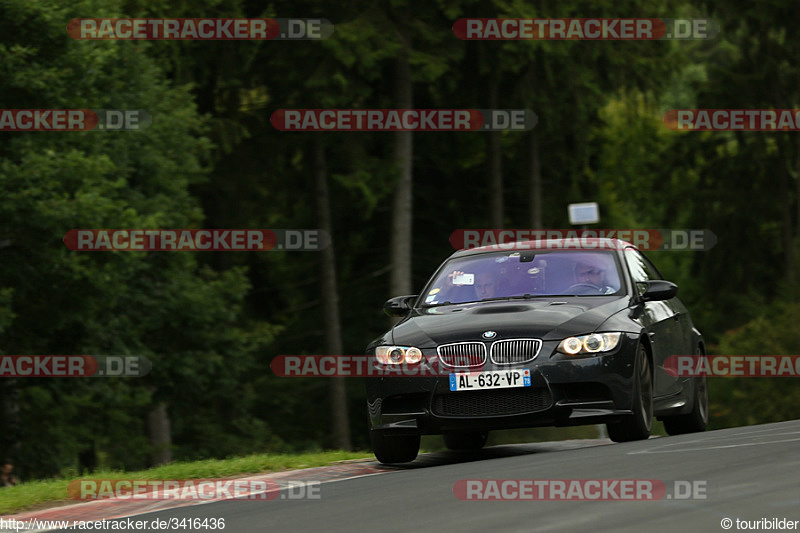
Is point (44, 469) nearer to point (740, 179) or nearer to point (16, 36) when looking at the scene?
point (16, 36)

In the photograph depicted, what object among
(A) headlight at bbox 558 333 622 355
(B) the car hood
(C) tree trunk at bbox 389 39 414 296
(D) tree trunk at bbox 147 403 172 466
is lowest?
(D) tree trunk at bbox 147 403 172 466

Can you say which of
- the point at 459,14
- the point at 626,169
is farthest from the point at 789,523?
the point at 626,169

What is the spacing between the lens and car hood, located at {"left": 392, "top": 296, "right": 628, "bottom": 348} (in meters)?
10.4

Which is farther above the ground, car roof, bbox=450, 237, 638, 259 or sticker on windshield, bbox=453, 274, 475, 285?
car roof, bbox=450, 237, 638, 259

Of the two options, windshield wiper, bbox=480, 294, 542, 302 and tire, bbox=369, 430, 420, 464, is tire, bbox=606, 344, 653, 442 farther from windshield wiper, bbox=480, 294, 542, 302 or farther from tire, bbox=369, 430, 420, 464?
tire, bbox=369, 430, 420, 464

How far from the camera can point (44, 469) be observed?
95.6 feet

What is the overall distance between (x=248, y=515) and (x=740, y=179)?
117 feet

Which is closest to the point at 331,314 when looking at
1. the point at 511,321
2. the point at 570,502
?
the point at 511,321

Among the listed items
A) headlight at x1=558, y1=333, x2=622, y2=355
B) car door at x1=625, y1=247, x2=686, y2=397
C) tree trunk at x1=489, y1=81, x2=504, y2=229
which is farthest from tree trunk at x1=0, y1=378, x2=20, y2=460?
headlight at x1=558, y1=333, x2=622, y2=355

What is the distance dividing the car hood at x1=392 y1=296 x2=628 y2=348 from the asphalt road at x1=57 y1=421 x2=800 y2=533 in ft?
2.96

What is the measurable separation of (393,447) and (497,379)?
1.24m

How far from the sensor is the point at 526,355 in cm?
1034

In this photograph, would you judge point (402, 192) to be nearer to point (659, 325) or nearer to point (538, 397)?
point (659, 325)

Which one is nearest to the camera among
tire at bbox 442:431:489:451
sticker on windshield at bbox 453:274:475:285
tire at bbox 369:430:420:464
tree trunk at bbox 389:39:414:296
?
tire at bbox 369:430:420:464
